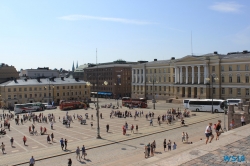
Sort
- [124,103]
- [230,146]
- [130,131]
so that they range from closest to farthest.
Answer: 1. [230,146]
2. [130,131]
3. [124,103]

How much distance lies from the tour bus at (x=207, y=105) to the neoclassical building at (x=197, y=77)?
387cm

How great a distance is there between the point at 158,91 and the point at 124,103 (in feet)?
67.8

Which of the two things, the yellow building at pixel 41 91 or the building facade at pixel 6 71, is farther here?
the building facade at pixel 6 71

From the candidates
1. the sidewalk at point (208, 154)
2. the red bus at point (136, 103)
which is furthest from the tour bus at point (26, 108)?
the sidewalk at point (208, 154)

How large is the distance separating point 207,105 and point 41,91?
2151 inches

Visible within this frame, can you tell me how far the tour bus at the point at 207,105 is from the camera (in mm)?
53625

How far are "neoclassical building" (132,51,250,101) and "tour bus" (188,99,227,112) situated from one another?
3.87m

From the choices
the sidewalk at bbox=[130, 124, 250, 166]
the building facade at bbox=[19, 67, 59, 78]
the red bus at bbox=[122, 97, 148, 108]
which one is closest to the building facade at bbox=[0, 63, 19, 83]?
the building facade at bbox=[19, 67, 59, 78]

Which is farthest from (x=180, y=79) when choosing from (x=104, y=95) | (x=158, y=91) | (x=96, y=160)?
(x=96, y=160)

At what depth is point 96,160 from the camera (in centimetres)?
2558

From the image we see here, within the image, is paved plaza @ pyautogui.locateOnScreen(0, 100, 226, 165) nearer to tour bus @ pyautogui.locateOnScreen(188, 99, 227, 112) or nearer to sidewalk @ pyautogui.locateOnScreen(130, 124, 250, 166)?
tour bus @ pyautogui.locateOnScreen(188, 99, 227, 112)

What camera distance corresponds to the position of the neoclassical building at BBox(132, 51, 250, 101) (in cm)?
6775

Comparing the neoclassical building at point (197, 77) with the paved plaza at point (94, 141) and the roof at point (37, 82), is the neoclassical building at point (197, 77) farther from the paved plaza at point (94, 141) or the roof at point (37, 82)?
the roof at point (37, 82)

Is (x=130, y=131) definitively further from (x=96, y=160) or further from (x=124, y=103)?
(x=124, y=103)
